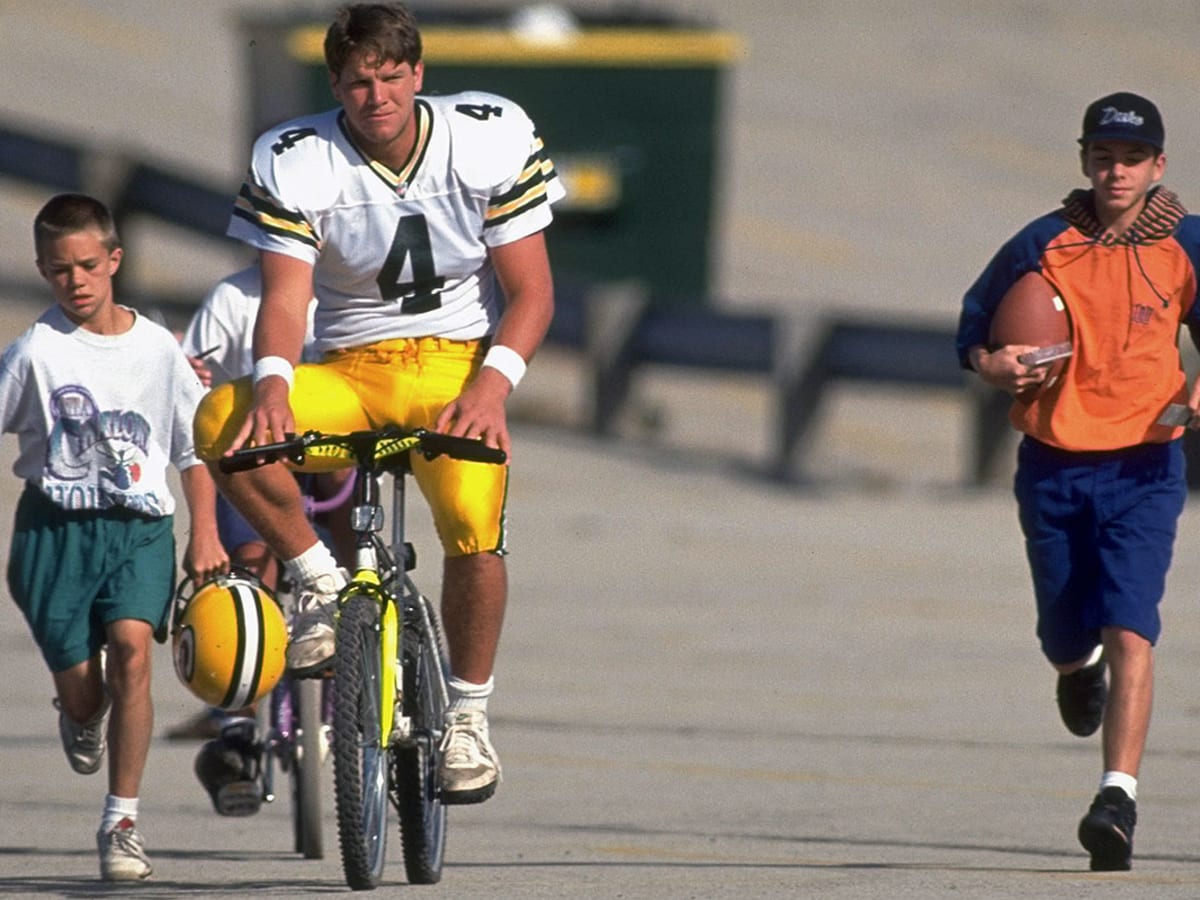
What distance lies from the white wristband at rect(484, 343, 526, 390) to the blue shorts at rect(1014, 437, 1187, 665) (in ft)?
5.47

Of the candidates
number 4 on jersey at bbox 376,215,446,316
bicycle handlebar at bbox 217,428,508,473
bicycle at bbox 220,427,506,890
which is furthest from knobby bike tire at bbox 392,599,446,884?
number 4 on jersey at bbox 376,215,446,316

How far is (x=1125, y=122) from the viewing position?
7766 millimetres

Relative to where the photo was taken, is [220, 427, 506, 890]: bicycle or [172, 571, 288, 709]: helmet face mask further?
[172, 571, 288, 709]: helmet face mask

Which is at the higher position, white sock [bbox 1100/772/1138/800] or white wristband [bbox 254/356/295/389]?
white wristband [bbox 254/356/295/389]

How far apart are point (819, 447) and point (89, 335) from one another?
1204cm

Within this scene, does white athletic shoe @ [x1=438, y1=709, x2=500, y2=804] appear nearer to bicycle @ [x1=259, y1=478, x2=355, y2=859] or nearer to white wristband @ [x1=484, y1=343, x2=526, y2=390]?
white wristband @ [x1=484, y1=343, x2=526, y2=390]

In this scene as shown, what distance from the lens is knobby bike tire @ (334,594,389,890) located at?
22.5 feet

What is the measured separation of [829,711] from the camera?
11.9m

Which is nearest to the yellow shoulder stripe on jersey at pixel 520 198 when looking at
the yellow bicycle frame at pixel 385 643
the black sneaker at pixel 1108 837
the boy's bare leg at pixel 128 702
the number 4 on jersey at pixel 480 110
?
the number 4 on jersey at pixel 480 110

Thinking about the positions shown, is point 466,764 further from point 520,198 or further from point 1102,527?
point 1102,527

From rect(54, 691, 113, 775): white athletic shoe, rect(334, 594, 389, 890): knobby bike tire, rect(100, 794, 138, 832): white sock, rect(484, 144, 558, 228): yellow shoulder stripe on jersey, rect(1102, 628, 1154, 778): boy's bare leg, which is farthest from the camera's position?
rect(54, 691, 113, 775): white athletic shoe

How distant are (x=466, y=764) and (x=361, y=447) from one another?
863mm

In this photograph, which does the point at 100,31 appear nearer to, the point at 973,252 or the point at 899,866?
the point at 973,252

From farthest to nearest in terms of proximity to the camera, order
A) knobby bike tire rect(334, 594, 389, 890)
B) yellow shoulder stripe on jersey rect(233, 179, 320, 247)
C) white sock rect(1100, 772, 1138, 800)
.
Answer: white sock rect(1100, 772, 1138, 800)
yellow shoulder stripe on jersey rect(233, 179, 320, 247)
knobby bike tire rect(334, 594, 389, 890)
